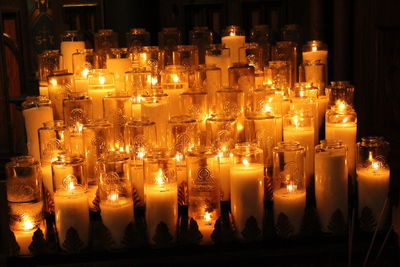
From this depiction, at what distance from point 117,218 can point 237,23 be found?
336cm

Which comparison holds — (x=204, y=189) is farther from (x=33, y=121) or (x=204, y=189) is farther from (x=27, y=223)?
(x=33, y=121)

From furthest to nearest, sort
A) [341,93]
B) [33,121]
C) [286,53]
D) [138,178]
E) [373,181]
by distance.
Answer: [286,53] → [341,93] → [33,121] → [138,178] → [373,181]

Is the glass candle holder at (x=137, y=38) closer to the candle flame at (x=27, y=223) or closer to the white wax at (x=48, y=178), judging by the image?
the white wax at (x=48, y=178)

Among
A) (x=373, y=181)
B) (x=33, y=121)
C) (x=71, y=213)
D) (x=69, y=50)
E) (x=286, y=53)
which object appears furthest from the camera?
(x=69, y=50)

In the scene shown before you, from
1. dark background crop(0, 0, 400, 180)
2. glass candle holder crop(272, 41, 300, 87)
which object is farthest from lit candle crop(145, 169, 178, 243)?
dark background crop(0, 0, 400, 180)

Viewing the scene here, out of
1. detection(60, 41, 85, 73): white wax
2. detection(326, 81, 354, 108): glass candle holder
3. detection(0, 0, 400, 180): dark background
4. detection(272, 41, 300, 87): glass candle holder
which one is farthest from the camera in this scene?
detection(0, 0, 400, 180): dark background

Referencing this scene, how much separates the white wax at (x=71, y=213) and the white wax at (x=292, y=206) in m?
0.58

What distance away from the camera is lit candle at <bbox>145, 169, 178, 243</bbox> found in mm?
2012

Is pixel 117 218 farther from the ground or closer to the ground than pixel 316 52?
closer to the ground

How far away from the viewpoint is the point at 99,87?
104 inches

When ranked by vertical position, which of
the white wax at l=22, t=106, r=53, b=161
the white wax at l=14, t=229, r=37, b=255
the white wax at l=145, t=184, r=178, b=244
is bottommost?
the white wax at l=14, t=229, r=37, b=255

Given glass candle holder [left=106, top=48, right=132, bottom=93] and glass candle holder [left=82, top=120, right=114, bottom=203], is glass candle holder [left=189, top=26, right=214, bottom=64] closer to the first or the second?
glass candle holder [left=106, top=48, right=132, bottom=93]

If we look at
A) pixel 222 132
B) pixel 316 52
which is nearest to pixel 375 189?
pixel 222 132

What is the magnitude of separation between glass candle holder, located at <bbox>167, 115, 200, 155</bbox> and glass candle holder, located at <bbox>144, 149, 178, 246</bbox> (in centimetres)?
19
